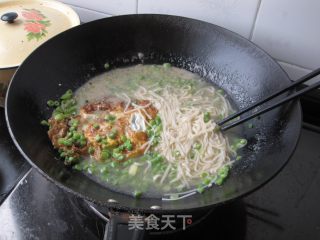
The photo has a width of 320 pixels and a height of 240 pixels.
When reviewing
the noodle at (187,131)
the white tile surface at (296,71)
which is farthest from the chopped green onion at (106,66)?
the white tile surface at (296,71)

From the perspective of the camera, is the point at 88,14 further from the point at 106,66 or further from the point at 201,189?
the point at 201,189

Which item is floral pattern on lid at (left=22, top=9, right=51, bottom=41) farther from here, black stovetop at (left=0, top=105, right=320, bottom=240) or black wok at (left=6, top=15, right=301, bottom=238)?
black stovetop at (left=0, top=105, right=320, bottom=240)

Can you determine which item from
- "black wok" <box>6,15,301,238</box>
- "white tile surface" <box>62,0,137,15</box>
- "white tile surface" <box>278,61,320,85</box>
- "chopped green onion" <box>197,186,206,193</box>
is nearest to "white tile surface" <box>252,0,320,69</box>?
"white tile surface" <box>278,61,320,85</box>

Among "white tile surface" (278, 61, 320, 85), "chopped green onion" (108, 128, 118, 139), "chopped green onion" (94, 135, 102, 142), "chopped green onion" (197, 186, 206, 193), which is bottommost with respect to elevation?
"chopped green onion" (197, 186, 206, 193)

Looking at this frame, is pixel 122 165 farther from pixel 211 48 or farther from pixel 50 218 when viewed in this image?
pixel 211 48

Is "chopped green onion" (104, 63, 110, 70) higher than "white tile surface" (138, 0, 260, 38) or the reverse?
the reverse

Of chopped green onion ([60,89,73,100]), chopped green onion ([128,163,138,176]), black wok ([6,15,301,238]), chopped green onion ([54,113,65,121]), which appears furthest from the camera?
chopped green onion ([60,89,73,100])
